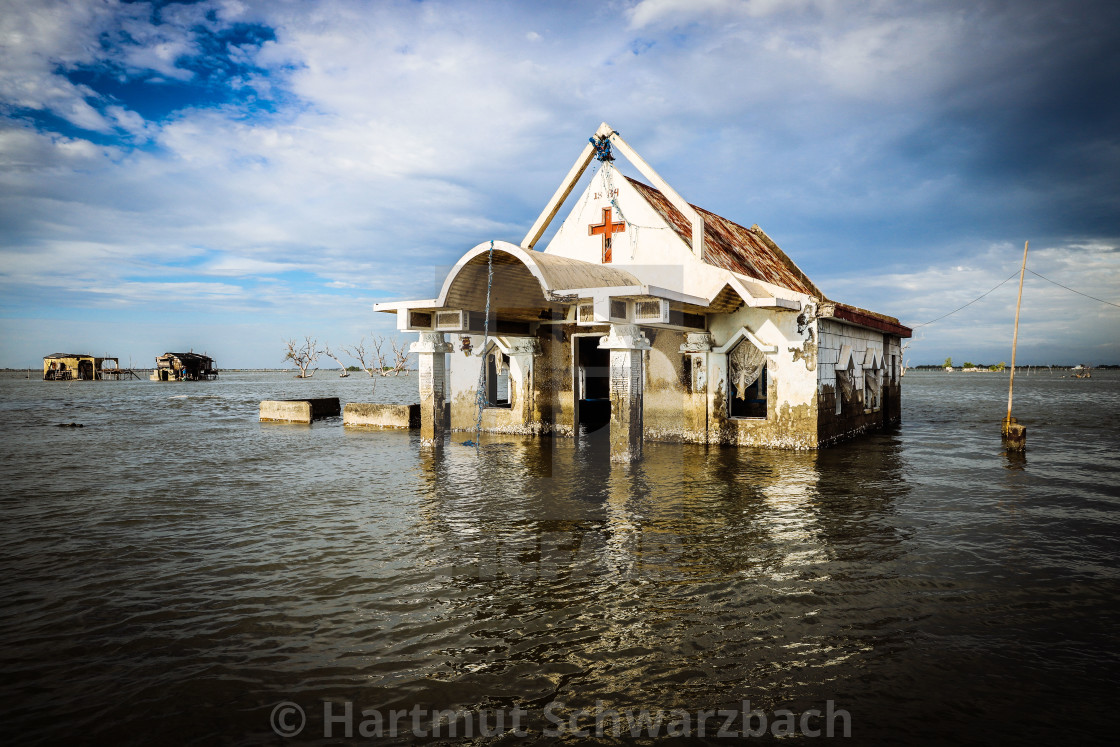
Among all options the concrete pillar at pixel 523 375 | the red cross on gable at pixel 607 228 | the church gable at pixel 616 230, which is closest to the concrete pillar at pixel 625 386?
the church gable at pixel 616 230

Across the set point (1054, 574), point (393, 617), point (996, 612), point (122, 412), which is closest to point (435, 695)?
point (393, 617)

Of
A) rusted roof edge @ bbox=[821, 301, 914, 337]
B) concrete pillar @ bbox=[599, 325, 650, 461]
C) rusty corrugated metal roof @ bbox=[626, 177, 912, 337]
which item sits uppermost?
rusty corrugated metal roof @ bbox=[626, 177, 912, 337]

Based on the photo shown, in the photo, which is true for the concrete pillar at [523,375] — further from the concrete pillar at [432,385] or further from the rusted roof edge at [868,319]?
the rusted roof edge at [868,319]

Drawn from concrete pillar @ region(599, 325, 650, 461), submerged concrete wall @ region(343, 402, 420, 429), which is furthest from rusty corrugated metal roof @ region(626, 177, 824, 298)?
submerged concrete wall @ region(343, 402, 420, 429)

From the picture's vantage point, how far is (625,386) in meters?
13.0

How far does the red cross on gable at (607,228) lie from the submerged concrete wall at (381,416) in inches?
377

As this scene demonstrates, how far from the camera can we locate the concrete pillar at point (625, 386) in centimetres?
1281

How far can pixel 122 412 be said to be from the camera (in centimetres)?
3067

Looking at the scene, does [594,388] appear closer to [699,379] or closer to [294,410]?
[699,379]

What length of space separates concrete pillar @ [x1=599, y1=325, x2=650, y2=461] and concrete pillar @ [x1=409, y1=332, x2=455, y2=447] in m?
4.96

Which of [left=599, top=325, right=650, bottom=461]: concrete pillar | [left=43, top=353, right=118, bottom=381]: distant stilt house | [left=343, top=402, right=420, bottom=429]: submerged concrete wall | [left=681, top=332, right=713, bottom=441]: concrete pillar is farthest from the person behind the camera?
[left=43, top=353, right=118, bottom=381]: distant stilt house

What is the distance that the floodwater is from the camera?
3908 mm

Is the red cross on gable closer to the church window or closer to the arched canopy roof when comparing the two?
the arched canopy roof

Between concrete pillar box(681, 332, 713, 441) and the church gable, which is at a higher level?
the church gable
